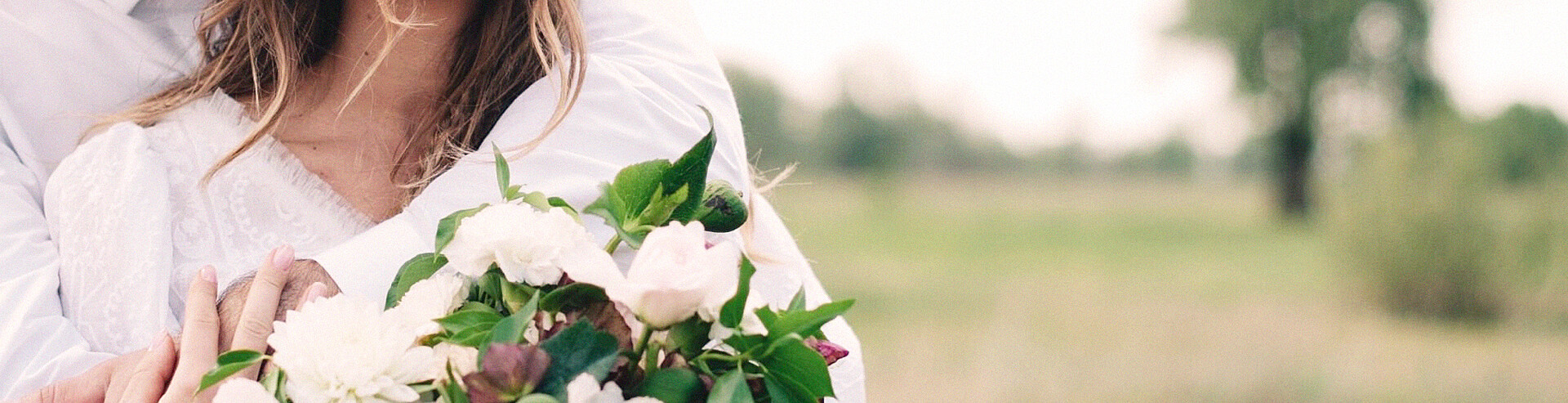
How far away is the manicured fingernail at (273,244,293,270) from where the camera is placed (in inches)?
69.4

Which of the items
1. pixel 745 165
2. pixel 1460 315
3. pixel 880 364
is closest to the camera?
pixel 745 165

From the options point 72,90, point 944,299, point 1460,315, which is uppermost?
point 72,90

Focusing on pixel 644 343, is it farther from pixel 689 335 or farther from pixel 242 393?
pixel 242 393

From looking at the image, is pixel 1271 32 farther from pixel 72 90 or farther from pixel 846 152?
pixel 72 90

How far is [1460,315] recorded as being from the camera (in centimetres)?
1263

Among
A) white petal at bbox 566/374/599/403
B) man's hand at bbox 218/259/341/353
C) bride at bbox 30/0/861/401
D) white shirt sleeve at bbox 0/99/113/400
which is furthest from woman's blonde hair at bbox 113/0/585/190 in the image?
white petal at bbox 566/374/599/403

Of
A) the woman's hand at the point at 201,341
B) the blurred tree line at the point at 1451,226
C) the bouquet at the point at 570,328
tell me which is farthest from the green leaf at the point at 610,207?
the blurred tree line at the point at 1451,226

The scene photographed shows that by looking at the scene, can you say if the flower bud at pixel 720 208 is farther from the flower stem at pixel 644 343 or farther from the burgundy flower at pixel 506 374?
the burgundy flower at pixel 506 374

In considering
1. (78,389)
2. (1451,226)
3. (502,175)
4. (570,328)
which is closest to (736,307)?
(570,328)

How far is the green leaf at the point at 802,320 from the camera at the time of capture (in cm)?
117

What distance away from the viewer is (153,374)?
163 centimetres

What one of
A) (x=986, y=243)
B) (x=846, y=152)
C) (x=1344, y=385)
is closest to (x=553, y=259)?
(x=1344, y=385)

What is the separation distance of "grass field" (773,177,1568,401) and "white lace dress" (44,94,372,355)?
987 mm

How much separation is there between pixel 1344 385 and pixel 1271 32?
20835mm
